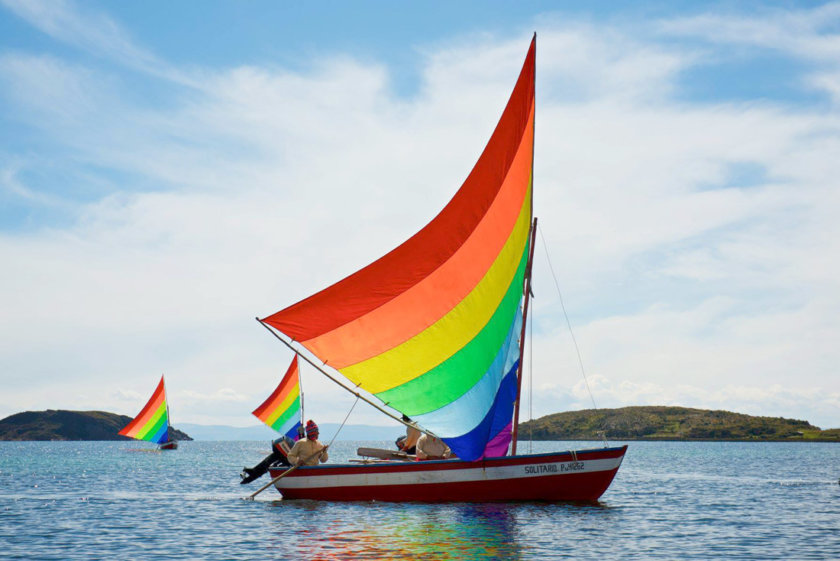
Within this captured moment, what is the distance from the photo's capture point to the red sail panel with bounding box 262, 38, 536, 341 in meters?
23.9

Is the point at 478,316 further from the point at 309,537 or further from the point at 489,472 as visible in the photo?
the point at 309,537

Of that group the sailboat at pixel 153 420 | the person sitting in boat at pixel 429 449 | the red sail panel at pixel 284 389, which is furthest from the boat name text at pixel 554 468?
the sailboat at pixel 153 420

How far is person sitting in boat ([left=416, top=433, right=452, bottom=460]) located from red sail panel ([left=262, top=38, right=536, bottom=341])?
559 cm

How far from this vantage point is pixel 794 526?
25.0 metres

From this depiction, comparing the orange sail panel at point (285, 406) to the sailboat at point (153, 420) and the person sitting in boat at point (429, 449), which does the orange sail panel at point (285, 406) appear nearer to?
the sailboat at point (153, 420)

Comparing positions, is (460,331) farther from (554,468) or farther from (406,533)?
(406,533)

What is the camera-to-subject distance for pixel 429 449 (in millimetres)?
27031

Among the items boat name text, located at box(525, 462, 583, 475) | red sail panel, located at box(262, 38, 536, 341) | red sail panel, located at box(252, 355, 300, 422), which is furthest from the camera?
red sail panel, located at box(252, 355, 300, 422)

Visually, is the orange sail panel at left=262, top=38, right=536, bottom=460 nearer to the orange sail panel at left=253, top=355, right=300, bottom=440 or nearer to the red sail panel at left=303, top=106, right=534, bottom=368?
the red sail panel at left=303, top=106, right=534, bottom=368

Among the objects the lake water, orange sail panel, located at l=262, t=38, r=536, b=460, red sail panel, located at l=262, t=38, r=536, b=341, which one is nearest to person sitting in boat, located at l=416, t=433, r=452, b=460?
orange sail panel, located at l=262, t=38, r=536, b=460

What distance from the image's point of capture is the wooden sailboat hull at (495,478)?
81.1ft

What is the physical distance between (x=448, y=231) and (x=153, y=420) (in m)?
79.3

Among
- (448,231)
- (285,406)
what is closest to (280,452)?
(448,231)

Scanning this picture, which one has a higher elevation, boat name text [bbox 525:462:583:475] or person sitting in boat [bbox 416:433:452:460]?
person sitting in boat [bbox 416:433:452:460]
